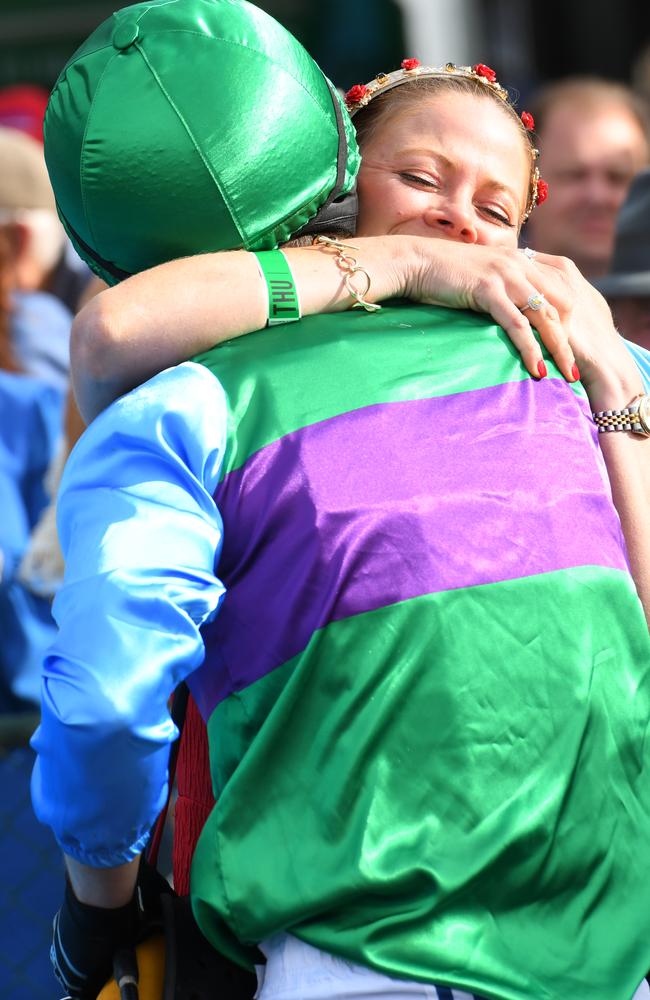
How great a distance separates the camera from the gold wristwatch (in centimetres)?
221

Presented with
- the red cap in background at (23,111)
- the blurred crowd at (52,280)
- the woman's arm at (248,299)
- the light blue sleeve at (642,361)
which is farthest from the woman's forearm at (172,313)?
the red cap in background at (23,111)

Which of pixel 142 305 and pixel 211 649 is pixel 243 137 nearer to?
pixel 142 305

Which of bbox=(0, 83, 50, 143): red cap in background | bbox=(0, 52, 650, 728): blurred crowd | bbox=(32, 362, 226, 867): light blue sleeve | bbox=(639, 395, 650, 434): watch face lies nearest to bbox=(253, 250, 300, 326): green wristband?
bbox=(32, 362, 226, 867): light blue sleeve

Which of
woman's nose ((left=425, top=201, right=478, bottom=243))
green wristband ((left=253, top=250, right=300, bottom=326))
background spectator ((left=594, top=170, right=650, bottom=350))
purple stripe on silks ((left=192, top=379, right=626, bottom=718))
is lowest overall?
background spectator ((left=594, top=170, right=650, bottom=350))

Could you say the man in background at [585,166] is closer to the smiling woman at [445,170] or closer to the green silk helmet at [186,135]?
the smiling woman at [445,170]

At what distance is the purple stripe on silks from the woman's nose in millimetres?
431

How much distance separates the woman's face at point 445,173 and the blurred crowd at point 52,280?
1.88 m

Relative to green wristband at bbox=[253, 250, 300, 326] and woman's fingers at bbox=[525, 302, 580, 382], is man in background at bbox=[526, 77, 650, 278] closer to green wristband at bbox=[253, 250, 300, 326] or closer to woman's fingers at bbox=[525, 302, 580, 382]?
woman's fingers at bbox=[525, 302, 580, 382]

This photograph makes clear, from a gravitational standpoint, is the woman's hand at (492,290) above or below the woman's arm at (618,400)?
above

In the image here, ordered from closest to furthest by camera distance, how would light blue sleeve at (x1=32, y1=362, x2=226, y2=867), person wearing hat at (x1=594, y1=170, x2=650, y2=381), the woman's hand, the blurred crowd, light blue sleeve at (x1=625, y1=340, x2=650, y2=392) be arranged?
light blue sleeve at (x1=32, y1=362, x2=226, y2=867) → the woman's hand → light blue sleeve at (x1=625, y1=340, x2=650, y2=392) → person wearing hat at (x1=594, y1=170, x2=650, y2=381) → the blurred crowd

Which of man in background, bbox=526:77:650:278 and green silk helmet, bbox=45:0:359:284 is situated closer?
green silk helmet, bbox=45:0:359:284

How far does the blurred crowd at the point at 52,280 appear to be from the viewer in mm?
4402

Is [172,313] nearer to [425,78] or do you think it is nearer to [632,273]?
[425,78]

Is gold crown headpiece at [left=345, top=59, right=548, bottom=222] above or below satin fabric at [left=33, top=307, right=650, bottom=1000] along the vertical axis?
above
